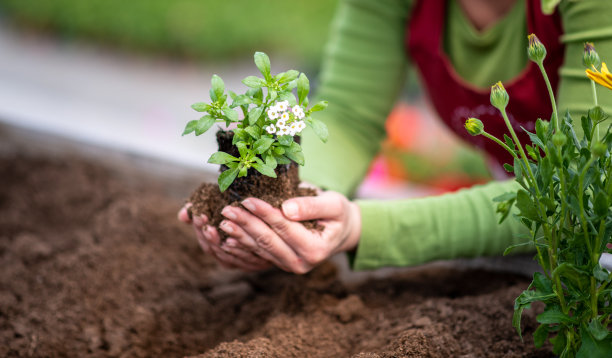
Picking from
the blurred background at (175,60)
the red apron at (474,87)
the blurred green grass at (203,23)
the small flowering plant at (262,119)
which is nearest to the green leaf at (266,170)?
the small flowering plant at (262,119)

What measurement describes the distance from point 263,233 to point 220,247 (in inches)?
4.6

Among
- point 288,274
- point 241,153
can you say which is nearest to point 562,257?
point 241,153

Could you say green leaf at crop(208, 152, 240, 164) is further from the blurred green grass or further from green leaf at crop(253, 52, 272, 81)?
the blurred green grass

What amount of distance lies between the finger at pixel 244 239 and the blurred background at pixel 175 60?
1.82 m

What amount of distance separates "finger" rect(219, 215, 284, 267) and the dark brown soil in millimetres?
33

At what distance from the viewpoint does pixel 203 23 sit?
13.2ft

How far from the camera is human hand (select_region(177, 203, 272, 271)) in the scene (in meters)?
1.06

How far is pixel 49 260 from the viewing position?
1.36 m

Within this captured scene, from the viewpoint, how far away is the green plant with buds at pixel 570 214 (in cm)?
73

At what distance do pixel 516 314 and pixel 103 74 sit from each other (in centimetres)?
388

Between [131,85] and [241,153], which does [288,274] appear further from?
[131,85]

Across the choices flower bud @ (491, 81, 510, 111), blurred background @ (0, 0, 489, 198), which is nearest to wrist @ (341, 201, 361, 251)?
flower bud @ (491, 81, 510, 111)

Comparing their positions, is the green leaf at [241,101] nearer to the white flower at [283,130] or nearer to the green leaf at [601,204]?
the white flower at [283,130]

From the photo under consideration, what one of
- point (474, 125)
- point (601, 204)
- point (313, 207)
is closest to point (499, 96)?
point (474, 125)
